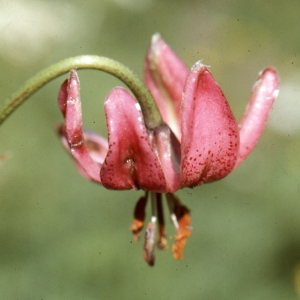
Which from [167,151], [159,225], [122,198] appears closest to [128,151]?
[167,151]

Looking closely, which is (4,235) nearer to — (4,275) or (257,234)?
(4,275)

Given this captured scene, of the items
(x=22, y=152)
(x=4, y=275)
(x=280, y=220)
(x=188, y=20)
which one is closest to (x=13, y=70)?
(x=22, y=152)

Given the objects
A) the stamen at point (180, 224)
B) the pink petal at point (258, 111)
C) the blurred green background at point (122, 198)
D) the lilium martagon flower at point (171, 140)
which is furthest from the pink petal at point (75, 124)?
the blurred green background at point (122, 198)

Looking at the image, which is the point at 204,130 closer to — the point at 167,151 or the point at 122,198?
the point at 167,151

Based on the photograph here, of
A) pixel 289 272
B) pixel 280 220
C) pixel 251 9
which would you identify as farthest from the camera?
pixel 251 9

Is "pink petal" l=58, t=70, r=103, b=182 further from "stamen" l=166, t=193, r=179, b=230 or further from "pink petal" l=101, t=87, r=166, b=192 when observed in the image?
"stamen" l=166, t=193, r=179, b=230

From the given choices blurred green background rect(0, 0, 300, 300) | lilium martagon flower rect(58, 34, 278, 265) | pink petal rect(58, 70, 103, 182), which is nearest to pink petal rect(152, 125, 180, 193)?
lilium martagon flower rect(58, 34, 278, 265)

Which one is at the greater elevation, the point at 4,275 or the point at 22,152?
the point at 22,152
